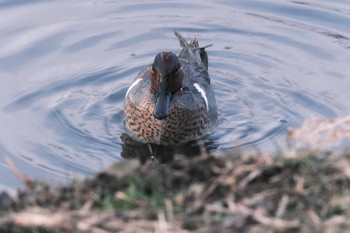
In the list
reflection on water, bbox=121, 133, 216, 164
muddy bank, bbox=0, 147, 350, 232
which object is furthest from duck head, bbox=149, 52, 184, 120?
muddy bank, bbox=0, 147, 350, 232

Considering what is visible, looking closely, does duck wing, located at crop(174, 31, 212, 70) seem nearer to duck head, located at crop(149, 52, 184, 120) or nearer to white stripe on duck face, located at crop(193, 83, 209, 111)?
white stripe on duck face, located at crop(193, 83, 209, 111)

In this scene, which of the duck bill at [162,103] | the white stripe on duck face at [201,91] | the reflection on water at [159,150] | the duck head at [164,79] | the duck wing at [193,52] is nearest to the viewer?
the duck bill at [162,103]

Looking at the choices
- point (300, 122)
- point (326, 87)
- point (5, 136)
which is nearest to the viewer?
point (5, 136)

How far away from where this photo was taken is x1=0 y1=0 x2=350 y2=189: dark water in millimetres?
8633

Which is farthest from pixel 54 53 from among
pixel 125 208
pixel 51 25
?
pixel 125 208

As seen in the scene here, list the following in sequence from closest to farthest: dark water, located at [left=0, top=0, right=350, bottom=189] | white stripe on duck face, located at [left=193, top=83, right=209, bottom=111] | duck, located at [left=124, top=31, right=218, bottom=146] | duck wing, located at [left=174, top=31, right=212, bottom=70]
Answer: dark water, located at [left=0, top=0, right=350, bottom=189] → duck, located at [left=124, top=31, right=218, bottom=146] → white stripe on duck face, located at [left=193, top=83, right=209, bottom=111] → duck wing, located at [left=174, top=31, right=212, bottom=70]

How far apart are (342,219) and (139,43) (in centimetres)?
751

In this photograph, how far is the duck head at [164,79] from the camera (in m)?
8.47

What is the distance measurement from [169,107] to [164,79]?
416mm

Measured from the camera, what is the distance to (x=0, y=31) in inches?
430

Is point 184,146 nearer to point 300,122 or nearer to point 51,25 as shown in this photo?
point 300,122

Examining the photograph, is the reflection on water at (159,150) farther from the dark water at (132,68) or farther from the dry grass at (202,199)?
the dry grass at (202,199)

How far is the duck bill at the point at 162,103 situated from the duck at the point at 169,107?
2 centimetres

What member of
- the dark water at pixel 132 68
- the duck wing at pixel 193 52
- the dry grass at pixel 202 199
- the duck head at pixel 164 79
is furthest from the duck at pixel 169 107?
the dry grass at pixel 202 199
